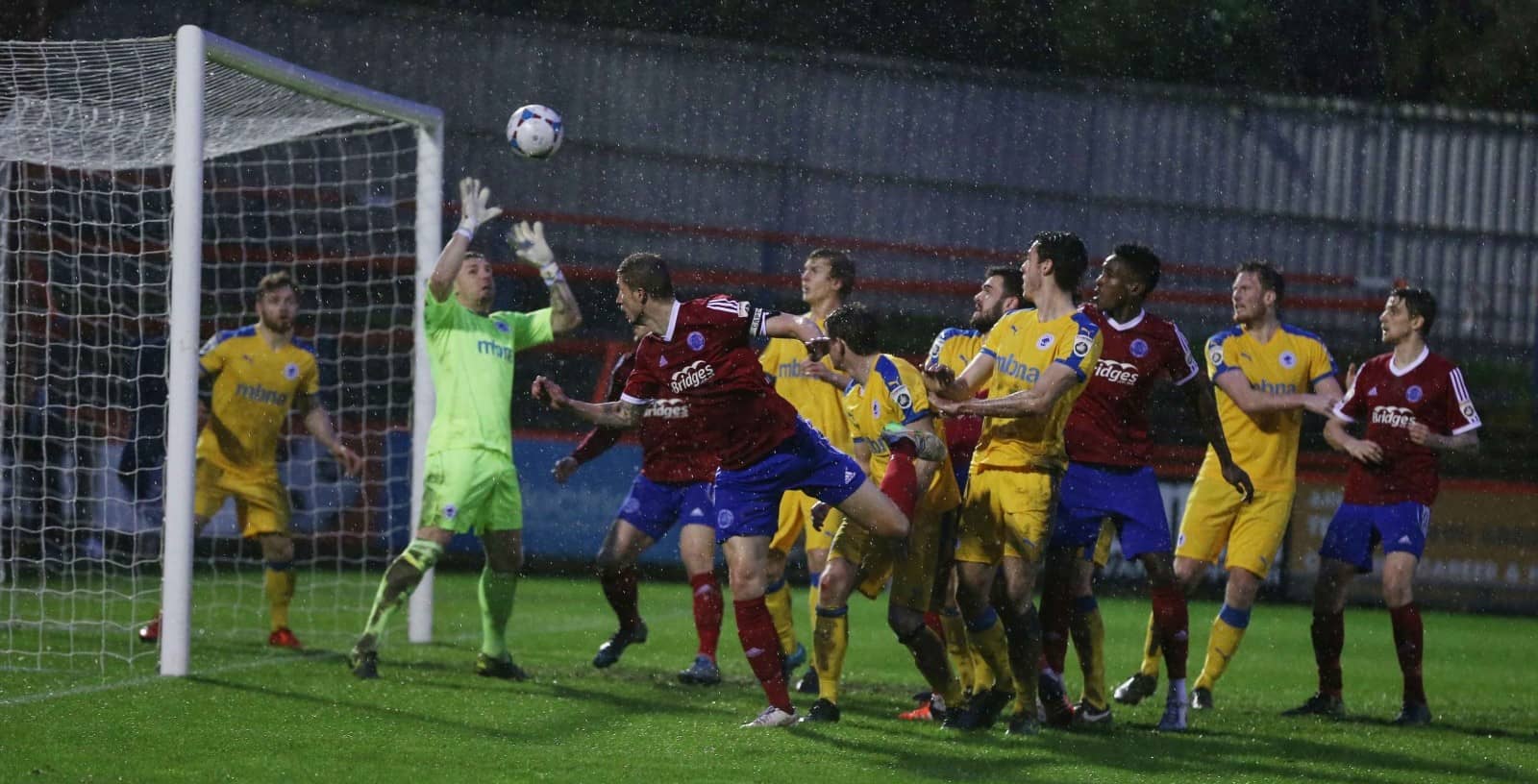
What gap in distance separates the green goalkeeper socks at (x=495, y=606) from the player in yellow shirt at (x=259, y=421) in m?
1.72

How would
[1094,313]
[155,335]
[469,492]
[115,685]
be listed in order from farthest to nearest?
1. [155,335]
2. [469,492]
3. [115,685]
4. [1094,313]

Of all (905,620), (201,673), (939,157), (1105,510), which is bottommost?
(201,673)

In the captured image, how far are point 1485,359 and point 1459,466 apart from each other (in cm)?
154

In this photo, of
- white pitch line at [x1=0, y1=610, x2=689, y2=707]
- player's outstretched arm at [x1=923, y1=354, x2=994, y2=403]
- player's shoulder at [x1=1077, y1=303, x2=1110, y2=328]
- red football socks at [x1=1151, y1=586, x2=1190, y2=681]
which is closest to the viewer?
player's outstretched arm at [x1=923, y1=354, x2=994, y2=403]

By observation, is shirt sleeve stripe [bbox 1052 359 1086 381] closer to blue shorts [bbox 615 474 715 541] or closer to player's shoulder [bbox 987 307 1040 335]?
player's shoulder [bbox 987 307 1040 335]

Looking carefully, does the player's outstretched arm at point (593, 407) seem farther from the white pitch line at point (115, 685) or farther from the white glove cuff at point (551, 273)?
the white pitch line at point (115, 685)

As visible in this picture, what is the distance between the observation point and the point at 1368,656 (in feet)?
38.7

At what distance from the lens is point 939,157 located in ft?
63.9

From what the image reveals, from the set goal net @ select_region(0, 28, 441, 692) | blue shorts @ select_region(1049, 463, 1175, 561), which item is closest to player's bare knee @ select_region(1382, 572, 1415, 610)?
blue shorts @ select_region(1049, 463, 1175, 561)

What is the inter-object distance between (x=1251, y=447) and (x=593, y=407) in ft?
11.1

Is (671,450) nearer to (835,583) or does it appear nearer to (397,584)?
(397,584)

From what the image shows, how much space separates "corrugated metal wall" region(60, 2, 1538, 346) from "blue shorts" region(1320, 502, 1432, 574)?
33.1 ft

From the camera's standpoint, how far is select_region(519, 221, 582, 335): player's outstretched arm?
8.14m

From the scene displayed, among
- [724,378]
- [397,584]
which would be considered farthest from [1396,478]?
[397,584]
